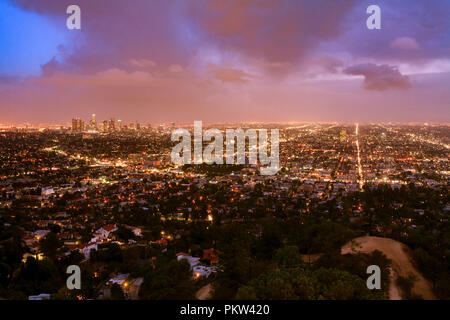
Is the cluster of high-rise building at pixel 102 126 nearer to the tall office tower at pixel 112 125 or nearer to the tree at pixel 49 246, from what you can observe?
the tall office tower at pixel 112 125

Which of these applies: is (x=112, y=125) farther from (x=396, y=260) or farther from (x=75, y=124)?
(x=396, y=260)

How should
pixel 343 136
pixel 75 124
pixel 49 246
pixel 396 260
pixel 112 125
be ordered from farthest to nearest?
pixel 112 125
pixel 75 124
pixel 343 136
pixel 49 246
pixel 396 260

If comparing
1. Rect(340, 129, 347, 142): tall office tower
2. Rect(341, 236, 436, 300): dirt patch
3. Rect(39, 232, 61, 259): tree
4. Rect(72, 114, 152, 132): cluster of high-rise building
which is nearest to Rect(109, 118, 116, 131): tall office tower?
Rect(72, 114, 152, 132): cluster of high-rise building

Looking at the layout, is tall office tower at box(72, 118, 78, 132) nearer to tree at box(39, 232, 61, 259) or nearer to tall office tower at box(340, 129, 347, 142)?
tall office tower at box(340, 129, 347, 142)

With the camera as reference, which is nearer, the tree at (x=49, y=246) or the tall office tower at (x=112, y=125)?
the tree at (x=49, y=246)

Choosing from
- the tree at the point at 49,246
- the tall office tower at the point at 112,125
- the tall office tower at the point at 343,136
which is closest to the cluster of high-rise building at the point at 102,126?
the tall office tower at the point at 112,125

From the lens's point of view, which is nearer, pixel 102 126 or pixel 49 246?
pixel 49 246

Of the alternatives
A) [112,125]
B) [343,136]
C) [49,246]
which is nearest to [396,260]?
[49,246]
